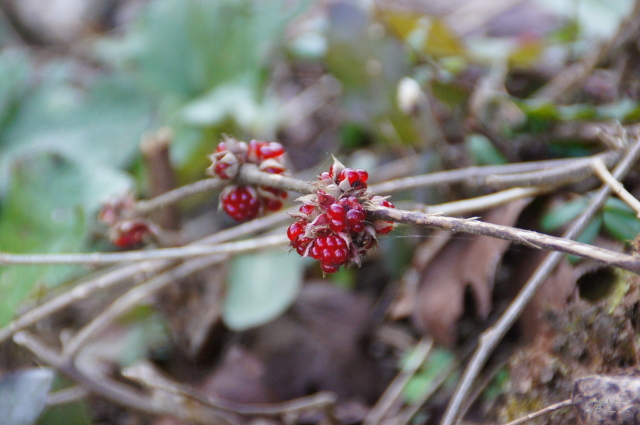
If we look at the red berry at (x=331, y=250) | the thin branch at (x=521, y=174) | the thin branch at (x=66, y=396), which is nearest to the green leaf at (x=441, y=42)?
the thin branch at (x=521, y=174)

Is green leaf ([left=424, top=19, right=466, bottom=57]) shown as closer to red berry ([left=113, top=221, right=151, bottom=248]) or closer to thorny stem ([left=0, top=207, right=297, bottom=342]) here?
thorny stem ([left=0, top=207, right=297, bottom=342])

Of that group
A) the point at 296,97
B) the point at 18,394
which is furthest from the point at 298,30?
the point at 18,394

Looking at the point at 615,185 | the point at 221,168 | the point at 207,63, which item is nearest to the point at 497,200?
the point at 615,185

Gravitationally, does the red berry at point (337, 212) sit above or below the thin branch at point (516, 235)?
above

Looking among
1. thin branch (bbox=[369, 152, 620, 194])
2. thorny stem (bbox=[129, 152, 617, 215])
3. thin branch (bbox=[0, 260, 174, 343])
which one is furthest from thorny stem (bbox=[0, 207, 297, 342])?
thin branch (bbox=[369, 152, 620, 194])

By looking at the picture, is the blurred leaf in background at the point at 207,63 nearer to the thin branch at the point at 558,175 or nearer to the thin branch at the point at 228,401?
the thin branch at the point at 228,401

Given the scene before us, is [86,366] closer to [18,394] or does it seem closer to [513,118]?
[18,394]
